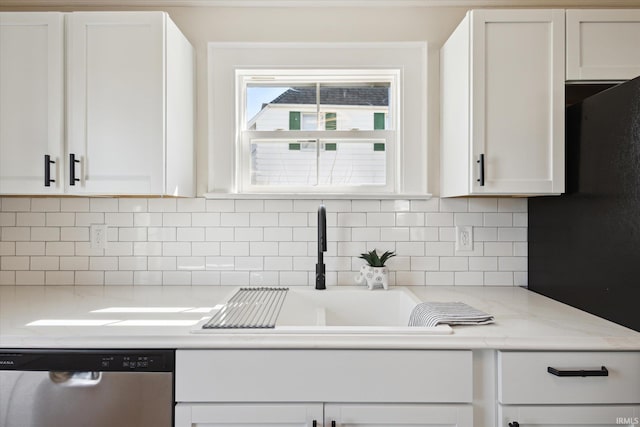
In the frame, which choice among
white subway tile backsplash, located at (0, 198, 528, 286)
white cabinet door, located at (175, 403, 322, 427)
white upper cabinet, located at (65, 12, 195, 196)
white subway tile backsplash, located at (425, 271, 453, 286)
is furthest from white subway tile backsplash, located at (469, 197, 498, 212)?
white upper cabinet, located at (65, 12, 195, 196)

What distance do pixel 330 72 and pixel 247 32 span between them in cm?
46

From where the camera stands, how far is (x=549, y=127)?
5.06 ft

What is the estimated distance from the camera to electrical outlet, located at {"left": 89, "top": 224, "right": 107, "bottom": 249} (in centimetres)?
195

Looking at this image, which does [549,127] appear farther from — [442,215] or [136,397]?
[136,397]

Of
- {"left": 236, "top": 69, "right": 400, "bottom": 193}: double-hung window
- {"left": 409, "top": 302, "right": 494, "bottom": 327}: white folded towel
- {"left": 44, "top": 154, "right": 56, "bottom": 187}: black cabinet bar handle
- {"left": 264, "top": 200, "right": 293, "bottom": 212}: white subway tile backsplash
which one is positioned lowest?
{"left": 409, "top": 302, "right": 494, "bottom": 327}: white folded towel

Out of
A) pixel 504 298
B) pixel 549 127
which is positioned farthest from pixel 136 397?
pixel 549 127

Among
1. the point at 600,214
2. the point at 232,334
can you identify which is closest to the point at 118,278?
the point at 232,334

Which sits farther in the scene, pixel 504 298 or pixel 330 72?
pixel 330 72

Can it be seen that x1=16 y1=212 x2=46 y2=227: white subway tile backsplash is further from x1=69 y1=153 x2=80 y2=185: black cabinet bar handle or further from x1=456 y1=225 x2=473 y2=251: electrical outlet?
x1=456 y1=225 x2=473 y2=251: electrical outlet

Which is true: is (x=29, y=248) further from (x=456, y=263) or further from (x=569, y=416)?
(x=569, y=416)

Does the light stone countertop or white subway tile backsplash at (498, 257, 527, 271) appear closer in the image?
the light stone countertop

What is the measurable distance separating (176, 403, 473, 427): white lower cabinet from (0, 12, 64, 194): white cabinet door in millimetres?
1087

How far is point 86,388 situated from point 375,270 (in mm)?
1213

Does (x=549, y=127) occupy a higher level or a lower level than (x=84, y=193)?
higher
